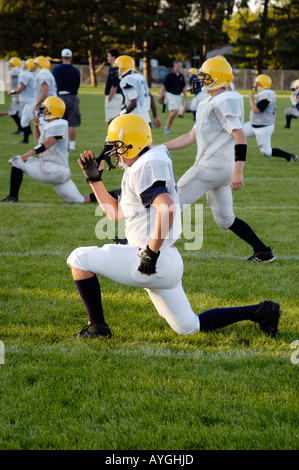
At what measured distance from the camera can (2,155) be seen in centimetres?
1217

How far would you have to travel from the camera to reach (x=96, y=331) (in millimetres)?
3840

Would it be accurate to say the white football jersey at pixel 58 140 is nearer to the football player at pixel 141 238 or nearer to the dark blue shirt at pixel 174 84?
the football player at pixel 141 238

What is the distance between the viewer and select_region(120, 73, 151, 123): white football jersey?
1098 centimetres

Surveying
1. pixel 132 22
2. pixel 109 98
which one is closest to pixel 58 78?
pixel 109 98

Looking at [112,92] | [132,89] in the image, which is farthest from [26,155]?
[112,92]

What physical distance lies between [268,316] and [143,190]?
4.14 feet

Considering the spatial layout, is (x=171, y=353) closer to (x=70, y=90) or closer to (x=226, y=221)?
(x=226, y=221)

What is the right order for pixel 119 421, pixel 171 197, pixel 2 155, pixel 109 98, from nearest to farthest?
pixel 119 421
pixel 171 197
pixel 2 155
pixel 109 98

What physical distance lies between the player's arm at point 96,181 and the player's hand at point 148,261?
60 centimetres

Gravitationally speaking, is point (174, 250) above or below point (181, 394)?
above

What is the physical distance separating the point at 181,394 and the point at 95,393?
0.47 meters

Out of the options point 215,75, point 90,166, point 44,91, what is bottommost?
point 44,91

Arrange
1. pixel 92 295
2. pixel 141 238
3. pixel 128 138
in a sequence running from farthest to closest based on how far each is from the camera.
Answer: pixel 92 295 → pixel 141 238 → pixel 128 138

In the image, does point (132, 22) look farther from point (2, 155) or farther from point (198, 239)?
point (198, 239)
